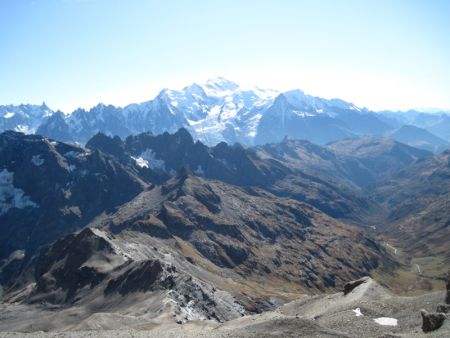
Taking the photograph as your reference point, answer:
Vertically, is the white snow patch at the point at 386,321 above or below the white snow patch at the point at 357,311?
below

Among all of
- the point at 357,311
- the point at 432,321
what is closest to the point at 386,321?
the point at 357,311

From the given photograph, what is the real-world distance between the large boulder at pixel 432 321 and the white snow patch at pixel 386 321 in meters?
10.7

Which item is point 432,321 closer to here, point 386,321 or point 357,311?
point 386,321

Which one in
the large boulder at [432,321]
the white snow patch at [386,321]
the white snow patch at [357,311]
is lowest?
the white snow patch at [386,321]

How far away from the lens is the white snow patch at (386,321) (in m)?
71.6

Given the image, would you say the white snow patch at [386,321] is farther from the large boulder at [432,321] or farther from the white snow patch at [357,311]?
the large boulder at [432,321]

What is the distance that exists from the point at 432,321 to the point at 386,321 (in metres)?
13.6

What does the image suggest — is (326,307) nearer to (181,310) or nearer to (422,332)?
(422,332)

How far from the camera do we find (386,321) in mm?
73000

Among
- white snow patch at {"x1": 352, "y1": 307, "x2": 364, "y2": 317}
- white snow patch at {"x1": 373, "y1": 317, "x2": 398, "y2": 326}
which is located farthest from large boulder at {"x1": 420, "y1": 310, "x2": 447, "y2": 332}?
white snow patch at {"x1": 352, "y1": 307, "x2": 364, "y2": 317}

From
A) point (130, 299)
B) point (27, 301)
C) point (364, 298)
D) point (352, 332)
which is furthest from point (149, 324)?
point (27, 301)

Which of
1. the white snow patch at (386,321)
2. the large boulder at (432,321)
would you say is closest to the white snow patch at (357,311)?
the white snow patch at (386,321)

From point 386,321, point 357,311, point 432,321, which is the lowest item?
point 386,321

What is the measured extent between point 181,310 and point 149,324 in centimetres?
1687
